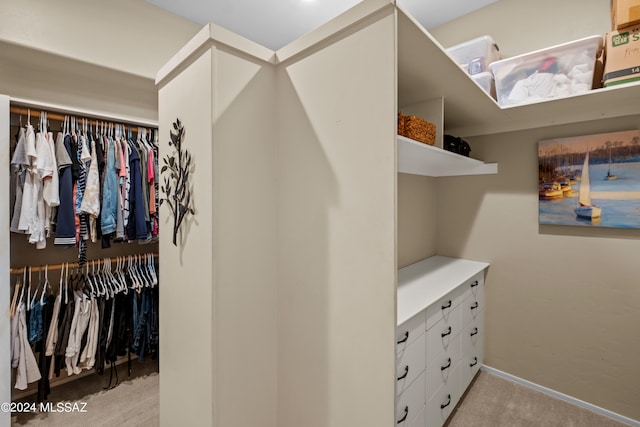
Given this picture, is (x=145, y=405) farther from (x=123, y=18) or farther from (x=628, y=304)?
(x=628, y=304)

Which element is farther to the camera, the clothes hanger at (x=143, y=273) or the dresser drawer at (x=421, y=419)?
the clothes hanger at (x=143, y=273)

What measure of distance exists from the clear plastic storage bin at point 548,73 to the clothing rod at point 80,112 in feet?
8.83

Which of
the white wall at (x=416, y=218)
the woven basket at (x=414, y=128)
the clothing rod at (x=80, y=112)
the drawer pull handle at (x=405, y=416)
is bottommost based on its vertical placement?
the drawer pull handle at (x=405, y=416)

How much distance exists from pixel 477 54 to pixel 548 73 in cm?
47

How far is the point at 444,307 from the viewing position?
1.75 metres

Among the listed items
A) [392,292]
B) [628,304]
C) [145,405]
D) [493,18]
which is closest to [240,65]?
[392,292]

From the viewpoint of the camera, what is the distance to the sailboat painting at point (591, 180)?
1.85 meters

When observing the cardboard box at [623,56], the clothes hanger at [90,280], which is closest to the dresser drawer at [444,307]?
the cardboard box at [623,56]

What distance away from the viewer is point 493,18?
2328mm

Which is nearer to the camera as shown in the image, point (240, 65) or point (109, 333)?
point (240, 65)

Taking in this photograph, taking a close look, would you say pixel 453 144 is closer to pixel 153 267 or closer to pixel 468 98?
pixel 468 98

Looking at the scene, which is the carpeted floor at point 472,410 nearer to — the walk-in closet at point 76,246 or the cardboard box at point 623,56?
the walk-in closet at point 76,246

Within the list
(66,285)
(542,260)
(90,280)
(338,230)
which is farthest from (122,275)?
(542,260)

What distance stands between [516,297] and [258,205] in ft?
7.25
